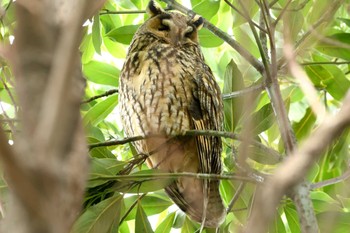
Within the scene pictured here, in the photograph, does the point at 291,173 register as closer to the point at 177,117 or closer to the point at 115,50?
the point at 177,117

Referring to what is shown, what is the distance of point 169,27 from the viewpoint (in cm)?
290

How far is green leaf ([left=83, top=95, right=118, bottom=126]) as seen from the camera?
100 inches

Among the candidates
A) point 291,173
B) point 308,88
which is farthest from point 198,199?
point 291,173

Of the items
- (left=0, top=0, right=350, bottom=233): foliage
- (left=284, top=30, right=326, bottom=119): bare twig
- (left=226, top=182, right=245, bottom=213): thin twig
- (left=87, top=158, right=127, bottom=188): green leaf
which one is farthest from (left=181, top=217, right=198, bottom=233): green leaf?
(left=284, top=30, right=326, bottom=119): bare twig

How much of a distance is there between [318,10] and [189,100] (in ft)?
2.35

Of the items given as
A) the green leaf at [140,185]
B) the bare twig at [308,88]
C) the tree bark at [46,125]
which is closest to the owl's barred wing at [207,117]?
the green leaf at [140,185]

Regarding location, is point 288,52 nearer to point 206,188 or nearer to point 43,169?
point 43,169

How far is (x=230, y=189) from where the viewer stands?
254 centimetres

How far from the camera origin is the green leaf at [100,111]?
2.54 metres

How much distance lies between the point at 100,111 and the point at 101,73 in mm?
278

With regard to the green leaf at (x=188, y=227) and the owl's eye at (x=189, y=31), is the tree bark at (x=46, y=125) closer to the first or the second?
the green leaf at (x=188, y=227)

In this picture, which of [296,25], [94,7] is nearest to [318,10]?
[296,25]

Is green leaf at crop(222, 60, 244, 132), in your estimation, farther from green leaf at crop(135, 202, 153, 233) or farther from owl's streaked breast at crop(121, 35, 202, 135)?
green leaf at crop(135, 202, 153, 233)

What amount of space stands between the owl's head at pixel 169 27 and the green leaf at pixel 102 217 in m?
0.97
